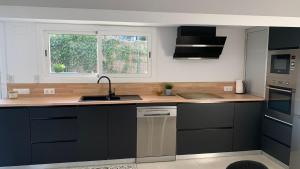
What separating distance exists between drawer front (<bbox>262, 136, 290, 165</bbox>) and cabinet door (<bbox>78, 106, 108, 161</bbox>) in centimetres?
224

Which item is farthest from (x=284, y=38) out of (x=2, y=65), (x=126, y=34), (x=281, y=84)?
(x=2, y=65)

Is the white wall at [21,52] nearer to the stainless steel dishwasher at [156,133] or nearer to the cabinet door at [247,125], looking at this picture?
the stainless steel dishwasher at [156,133]

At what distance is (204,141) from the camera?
11.0 ft

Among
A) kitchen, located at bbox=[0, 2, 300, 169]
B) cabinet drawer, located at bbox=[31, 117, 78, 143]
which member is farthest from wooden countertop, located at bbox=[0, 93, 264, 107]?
cabinet drawer, located at bbox=[31, 117, 78, 143]

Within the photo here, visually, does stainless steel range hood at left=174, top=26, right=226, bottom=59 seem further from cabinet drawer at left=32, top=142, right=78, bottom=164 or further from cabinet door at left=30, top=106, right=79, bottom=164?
cabinet drawer at left=32, top=142, right=78, bottom=164

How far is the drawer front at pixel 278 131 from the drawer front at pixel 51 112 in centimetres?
261

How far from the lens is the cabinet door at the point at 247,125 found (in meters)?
3.37

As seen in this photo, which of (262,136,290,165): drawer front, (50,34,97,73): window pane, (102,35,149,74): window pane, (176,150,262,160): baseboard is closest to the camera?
(262,136,290,165): drawer front

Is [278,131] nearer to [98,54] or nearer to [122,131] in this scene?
[122,131]

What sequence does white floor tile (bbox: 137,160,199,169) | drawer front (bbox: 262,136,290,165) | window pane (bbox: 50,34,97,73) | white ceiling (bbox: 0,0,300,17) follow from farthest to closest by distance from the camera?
window pane (bbox: 50,34,97,73) < white floor tile (bbox: 137,160,199,169) < drawer front (bbox: 262,136,290,165) < white ceiling (bbox: 0,0,300,17)

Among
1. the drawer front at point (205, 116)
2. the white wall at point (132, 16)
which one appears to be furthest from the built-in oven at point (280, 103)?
the white wall at point (132, 16)

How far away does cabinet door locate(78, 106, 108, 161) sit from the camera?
9.84 ft

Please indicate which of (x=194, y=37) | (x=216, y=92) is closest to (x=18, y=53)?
(x=194, y=37)

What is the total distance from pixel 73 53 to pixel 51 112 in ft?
3.41
